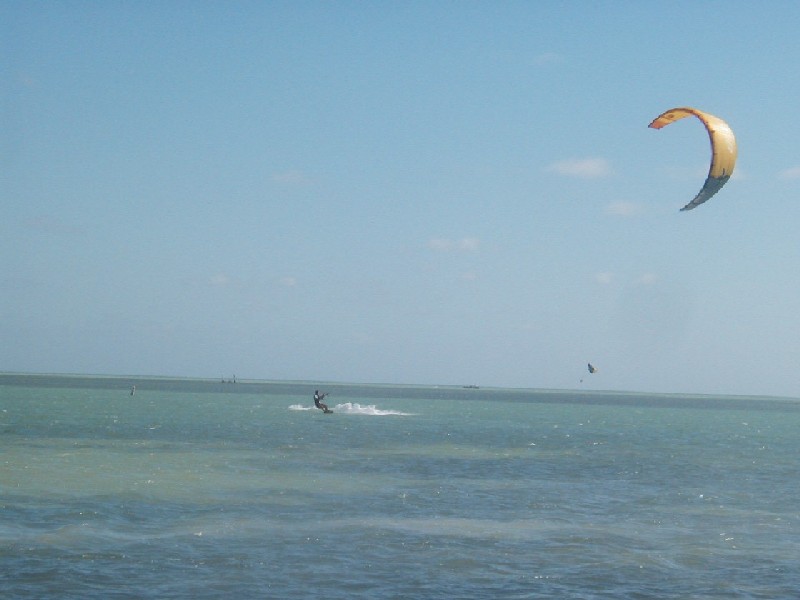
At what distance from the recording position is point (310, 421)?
82062 mm

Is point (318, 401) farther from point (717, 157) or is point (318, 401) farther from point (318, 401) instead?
point (717, 157)

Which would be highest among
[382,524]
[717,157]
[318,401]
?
[717,157]

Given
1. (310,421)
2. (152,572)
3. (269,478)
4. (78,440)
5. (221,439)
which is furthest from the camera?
(310,421)

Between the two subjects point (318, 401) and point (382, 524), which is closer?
point (382, 524)

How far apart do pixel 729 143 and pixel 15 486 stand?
25.6m

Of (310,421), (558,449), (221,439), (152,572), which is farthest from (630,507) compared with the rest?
(310,421)

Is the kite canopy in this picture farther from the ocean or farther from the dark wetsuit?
the dark wetsuit

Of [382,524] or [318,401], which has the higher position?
[318,401]

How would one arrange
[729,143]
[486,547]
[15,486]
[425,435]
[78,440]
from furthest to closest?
[425,435]
[78,440]
[15,486]
[729,143]
[486,547]

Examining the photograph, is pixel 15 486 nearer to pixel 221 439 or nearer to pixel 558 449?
pixel 221 439

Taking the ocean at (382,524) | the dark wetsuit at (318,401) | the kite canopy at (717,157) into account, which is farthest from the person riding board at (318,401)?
the kite canopy at (717,157)

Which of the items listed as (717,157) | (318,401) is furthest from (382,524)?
(318,401)

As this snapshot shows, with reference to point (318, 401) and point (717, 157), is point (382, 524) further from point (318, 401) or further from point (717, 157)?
point (318, 401)

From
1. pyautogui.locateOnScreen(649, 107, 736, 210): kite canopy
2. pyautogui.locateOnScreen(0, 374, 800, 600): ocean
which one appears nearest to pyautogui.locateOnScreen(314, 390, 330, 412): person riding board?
pyautogui.locateOnScreen(0, 374, 800, 600): ocean
